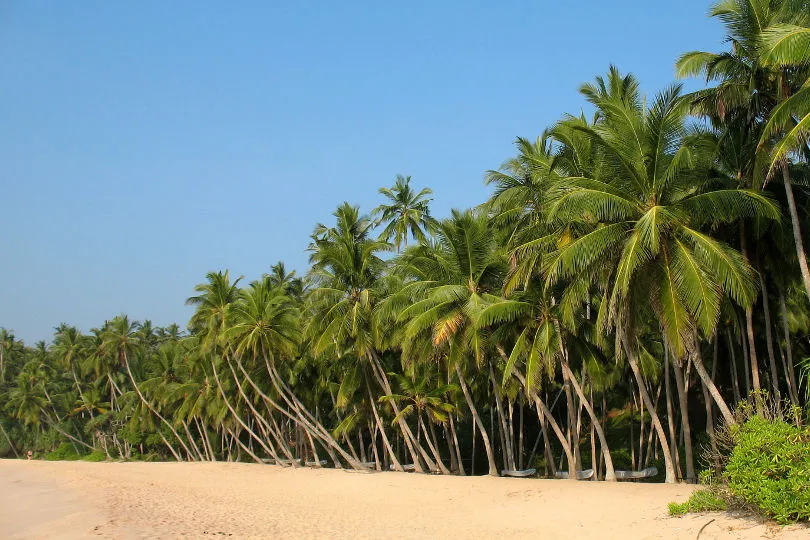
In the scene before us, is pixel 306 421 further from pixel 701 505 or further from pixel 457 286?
pixel 701 505

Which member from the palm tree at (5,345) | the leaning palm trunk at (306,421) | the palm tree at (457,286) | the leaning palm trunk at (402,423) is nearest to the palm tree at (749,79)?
the palm tree at (457,286)

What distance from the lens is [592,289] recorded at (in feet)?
70.0

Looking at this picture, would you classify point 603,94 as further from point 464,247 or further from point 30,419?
point 30,419

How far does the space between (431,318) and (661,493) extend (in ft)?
30.5

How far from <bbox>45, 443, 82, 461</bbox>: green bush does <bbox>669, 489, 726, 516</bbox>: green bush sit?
6541 centimetres

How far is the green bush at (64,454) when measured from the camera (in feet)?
215

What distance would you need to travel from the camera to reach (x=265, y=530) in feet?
49.4

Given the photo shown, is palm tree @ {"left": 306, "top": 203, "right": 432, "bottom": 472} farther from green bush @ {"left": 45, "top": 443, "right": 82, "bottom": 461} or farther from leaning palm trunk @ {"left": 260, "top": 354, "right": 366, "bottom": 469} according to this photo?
green bush @ {"left": 45, "top": 443, "right": 82, "bottom": 461}

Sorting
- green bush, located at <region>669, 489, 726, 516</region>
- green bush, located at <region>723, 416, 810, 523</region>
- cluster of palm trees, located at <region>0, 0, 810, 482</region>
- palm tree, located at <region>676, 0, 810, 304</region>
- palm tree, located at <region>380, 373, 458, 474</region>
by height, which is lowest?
green bush, located at <region>669, 489, 726, 516</region>

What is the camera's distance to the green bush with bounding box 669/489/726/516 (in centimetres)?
1149

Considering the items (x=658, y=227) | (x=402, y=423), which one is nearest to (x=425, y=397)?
(x=402, y=423)

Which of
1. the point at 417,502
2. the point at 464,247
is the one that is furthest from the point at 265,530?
the point at 464,247

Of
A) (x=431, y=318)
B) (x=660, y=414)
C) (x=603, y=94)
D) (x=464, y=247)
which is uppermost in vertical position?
(x=603, y=94)

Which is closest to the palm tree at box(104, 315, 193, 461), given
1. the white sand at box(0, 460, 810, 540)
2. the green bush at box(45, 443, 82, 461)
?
Answer: the green bush at box(45, 443, 82, 461)
